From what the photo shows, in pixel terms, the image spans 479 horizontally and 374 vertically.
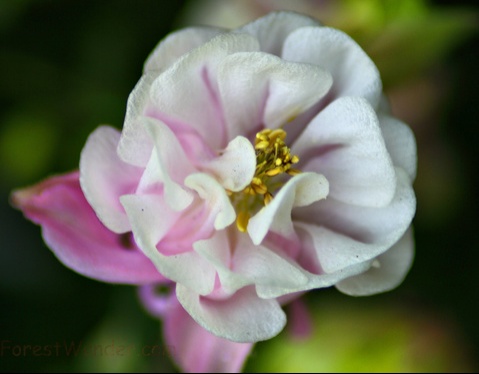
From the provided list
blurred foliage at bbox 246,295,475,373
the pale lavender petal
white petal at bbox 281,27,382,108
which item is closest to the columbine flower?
white petal at bbox 281,27,382,108

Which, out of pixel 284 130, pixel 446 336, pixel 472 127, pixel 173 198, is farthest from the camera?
pixel 472 127

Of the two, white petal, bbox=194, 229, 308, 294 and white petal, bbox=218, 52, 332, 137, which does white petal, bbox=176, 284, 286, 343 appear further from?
white petal, bbox=218, 52, 332, 137

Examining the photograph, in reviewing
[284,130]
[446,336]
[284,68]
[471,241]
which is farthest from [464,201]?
[284,68]

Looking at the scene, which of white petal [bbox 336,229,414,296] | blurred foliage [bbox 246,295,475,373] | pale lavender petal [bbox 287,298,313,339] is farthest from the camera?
blurred foliage [bbox 246,295,475,373]

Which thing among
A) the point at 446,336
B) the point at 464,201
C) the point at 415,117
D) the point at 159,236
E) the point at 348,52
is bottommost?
the point at 446,336

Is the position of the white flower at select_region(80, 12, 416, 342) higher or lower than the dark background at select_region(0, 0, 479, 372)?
higher

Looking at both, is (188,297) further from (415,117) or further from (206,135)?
(415,117)

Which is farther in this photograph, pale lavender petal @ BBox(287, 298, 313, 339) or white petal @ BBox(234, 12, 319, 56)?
pale lavender petal @ BBox(287, 298, 313, 339)
